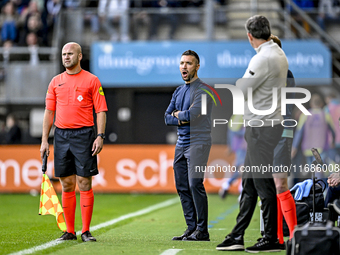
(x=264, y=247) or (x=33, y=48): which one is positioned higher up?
(x=33, y=48)

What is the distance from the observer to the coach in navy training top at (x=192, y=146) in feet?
21.4

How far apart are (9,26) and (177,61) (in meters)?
5.31

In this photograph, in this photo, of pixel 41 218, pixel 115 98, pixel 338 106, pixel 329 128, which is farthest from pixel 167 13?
pixel 41 218

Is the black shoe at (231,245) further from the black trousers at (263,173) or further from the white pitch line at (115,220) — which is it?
the white pitch line at (115,220)

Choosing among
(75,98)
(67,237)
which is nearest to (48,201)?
(67,237)

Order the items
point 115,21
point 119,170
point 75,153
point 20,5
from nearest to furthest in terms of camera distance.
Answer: point 75,153 → point 119,170 → point 115,21 → point 20,5

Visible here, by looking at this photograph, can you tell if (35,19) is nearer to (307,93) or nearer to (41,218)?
(41,218)

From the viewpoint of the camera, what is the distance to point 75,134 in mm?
6332

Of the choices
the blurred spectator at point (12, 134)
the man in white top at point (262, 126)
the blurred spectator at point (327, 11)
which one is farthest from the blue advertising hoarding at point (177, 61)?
the man in white top at point (262, 126)

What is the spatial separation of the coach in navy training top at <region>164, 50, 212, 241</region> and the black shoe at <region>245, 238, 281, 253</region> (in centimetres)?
104

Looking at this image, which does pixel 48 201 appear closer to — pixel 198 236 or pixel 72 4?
pixel 198 236

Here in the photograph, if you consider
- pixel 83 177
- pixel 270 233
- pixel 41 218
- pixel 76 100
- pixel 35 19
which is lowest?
pixel 41 218

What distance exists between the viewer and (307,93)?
6.39m

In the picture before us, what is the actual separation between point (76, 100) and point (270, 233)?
2393 millimetres
